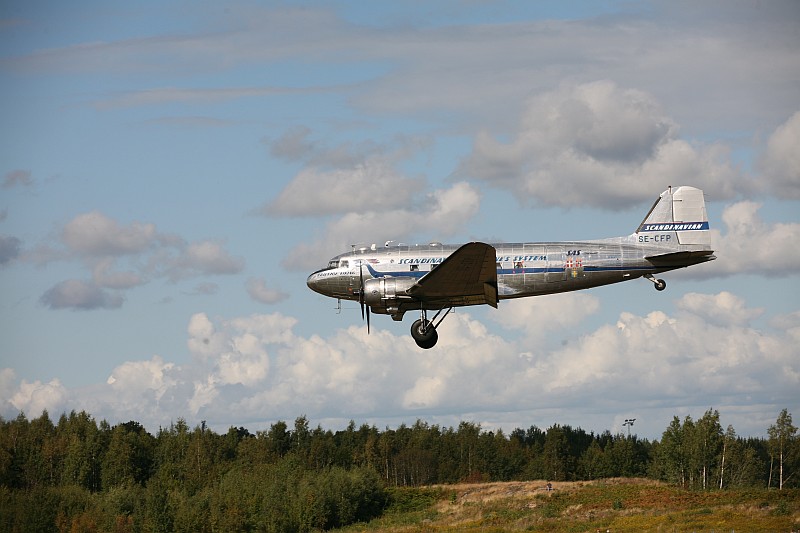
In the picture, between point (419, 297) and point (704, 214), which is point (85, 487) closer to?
point (419, 297)

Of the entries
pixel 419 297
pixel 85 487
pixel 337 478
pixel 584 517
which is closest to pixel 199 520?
pixel 337 478

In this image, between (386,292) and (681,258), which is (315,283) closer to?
(386,292)

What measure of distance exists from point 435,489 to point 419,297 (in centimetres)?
5702

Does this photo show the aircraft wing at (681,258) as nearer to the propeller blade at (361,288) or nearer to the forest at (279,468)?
the propeller blade at (361,288)

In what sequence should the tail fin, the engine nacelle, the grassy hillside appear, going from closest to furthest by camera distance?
the engine nacelle → the tail fin → the grassy hillside

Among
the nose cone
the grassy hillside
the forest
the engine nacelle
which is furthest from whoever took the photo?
the forest

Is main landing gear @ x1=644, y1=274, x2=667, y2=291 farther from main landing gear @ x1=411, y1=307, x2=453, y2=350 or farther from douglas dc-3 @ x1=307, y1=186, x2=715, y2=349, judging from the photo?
main landing gear @ x1=411, y1=307, x2=453, y2=350

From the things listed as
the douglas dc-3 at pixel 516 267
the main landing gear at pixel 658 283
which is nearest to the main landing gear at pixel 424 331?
the douglas dc-3 at pixel 516 267

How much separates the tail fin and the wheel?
36.3ft

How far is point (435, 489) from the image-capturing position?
103 meters

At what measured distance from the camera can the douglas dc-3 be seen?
49.3 metres

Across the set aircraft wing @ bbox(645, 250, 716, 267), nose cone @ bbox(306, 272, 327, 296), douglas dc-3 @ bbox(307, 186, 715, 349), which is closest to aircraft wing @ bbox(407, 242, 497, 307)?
douglas dc-3 @ bbox(307, 186, 715, 349)

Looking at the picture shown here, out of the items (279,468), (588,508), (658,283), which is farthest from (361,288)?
(279,468)

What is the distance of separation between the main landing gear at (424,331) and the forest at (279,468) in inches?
1638
